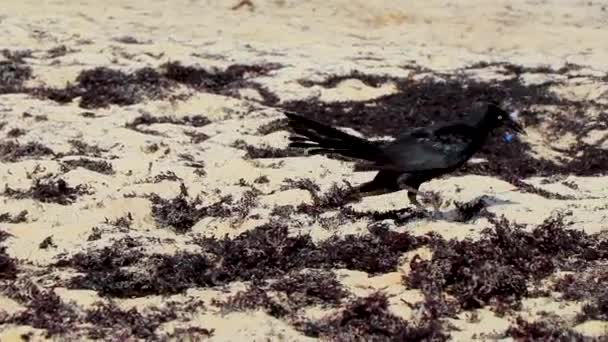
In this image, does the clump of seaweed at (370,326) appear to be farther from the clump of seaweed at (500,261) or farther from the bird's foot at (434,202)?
the bird's foot at (434,202)

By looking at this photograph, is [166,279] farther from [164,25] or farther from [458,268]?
[164,25]

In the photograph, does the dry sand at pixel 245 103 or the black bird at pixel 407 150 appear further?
the black bird at pixel 407 150

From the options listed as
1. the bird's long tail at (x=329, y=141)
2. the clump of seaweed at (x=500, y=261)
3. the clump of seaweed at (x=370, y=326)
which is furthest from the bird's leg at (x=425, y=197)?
the clump of seaweed at (x=370, y=326)

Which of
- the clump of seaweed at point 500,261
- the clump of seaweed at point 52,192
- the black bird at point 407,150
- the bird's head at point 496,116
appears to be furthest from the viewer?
the clump of seaweed at point 52,192

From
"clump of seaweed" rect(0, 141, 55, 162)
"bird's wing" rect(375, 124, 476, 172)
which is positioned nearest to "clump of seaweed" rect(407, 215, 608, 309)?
"bird's wing" rect(375, 124, 476, 172)

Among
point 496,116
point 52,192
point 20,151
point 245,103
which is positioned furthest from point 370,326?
point 245,103

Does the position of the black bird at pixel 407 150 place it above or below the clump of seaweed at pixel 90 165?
above

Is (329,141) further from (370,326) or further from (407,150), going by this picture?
(370,326)
